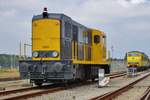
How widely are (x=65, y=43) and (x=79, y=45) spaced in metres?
2.66

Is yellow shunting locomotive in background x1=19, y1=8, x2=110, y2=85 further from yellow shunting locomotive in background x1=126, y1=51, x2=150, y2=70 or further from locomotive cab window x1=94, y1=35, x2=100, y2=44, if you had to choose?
yellow shunting locomotive in background x1=126, y1=51, x2=150, y2=70

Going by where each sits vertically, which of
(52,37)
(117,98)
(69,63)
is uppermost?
(52,37)

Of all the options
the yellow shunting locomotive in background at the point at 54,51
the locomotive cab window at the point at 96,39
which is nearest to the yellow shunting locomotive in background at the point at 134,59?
the locomotive cab window at the point at 96,39

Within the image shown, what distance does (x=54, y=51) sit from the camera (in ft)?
73.0

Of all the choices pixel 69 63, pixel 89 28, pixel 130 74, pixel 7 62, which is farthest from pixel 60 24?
pixel 7 62

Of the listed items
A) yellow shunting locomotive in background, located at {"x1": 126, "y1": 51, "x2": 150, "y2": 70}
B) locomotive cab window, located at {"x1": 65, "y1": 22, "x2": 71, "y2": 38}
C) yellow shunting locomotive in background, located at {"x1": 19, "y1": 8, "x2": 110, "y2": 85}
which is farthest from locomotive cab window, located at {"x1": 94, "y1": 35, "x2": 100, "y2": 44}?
yellow shunting locomotive in background, located at {"x1": 126, "y1": 51, "x2": 150, "y2": 70}

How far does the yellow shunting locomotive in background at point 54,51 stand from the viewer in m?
21.4

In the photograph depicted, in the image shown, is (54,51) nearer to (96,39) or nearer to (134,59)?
(96,39)

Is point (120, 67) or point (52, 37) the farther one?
point (120, 67)

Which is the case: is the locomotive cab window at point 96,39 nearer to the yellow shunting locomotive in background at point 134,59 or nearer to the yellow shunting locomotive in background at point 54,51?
the yellow shunting locomotive in background at point 54,51

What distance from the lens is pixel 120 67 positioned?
90438 millimetres

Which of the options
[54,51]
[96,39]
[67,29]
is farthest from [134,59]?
[54,51]

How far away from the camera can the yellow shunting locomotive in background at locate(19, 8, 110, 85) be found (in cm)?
2144

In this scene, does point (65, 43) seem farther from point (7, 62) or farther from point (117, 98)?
point (7, 62)
